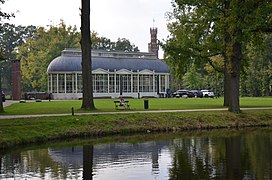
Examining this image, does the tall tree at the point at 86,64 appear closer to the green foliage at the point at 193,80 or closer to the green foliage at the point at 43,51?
the green foliage at the point at 43,51

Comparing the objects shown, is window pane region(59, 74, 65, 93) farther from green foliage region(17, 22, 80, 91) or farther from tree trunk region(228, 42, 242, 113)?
tree trunk region(228, 42, 242, 113)

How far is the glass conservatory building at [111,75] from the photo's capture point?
66.6 m

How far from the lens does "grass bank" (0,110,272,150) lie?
851 inches

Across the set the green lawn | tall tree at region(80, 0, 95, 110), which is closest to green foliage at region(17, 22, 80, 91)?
the green lawn

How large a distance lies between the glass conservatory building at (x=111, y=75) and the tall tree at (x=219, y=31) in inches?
1183

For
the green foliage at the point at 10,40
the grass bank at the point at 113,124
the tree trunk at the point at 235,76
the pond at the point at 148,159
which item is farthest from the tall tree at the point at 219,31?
the green foliage at the point at 10,40

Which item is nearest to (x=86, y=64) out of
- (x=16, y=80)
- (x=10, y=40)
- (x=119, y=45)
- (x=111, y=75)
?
(x=16, y=80)

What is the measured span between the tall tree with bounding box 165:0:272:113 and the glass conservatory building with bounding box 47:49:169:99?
3006 centimetres

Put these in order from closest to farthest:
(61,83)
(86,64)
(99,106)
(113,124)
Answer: (113,124) → (86,64) → (99,106) → (61,83)

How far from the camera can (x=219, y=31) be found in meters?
30.2

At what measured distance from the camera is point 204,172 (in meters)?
13.3

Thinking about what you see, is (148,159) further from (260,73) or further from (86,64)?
(260,73)

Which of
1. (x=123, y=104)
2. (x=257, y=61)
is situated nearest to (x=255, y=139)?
(x=123, y=104)

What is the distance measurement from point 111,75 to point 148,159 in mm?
54290
